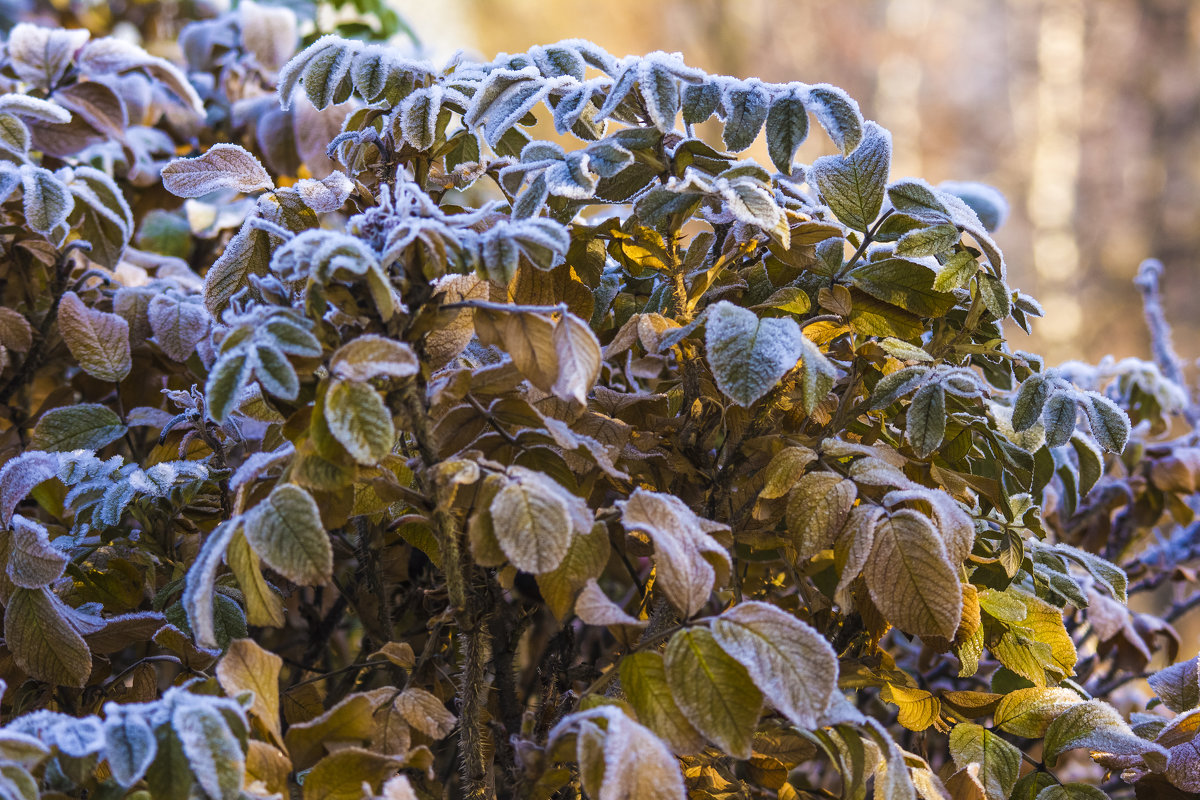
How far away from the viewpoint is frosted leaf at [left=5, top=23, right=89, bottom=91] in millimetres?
1055

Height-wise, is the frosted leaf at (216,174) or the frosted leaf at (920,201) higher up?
the frosted leaf at (920,201)

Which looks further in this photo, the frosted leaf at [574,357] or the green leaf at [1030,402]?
the green leaf at [1030,402]

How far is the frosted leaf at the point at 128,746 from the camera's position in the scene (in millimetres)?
445

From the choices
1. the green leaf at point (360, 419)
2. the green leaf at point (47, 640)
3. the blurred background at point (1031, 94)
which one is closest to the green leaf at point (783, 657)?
the green leaf at point (360, 419)

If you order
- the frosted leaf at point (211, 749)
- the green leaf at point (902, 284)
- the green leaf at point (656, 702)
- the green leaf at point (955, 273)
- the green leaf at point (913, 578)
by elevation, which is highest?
the green leaf at point (955, 273)

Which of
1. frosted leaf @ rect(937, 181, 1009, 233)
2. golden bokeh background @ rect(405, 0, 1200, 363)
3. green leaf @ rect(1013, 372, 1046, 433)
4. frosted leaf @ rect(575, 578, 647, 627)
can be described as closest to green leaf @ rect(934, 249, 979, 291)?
green leaf @ rect(1013, 372, 1046, 433)

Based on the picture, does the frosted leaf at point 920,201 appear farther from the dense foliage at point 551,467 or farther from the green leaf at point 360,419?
the green leaf at point 360,419

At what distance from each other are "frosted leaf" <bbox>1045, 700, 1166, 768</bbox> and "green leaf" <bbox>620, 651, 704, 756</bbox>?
34cm

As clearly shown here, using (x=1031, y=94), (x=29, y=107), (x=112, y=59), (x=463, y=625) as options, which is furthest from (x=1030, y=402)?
(x=1031, y=94)

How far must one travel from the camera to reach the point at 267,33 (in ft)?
4.63

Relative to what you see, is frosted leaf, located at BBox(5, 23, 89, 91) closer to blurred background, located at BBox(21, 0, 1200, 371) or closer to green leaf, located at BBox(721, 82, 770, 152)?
green leaf, located at BBox(721, 82, 770, 152)

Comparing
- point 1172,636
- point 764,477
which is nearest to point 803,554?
point 764,477

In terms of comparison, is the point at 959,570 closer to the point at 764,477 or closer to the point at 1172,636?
the point at 764,477

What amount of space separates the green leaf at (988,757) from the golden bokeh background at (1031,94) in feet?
23.4
